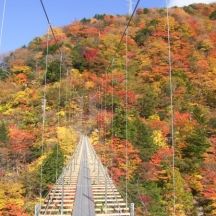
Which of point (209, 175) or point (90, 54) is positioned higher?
point (90, 54)

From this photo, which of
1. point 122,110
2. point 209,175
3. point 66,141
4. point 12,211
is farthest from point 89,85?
point 12,211

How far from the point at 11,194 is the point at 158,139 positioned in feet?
Result: 34.2

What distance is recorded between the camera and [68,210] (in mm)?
11602

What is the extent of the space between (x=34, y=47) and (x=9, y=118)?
74.0 feet

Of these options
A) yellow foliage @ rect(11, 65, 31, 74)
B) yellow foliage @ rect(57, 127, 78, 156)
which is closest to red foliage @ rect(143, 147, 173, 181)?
yellow foliage @ rect(57, 127, 78, 156)

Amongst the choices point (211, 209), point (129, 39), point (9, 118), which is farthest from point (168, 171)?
point (129, 39)

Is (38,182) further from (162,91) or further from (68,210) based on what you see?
(162,91)

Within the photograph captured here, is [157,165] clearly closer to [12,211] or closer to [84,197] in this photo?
[12,211]

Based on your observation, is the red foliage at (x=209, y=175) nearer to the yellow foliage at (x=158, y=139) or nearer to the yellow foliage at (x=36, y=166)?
the yellow foliage at (x=158, y=139)

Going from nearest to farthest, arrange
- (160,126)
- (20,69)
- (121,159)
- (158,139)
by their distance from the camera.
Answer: (121,159), (158,139), (160,126), (20,69)

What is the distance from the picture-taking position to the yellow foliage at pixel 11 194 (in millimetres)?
23344

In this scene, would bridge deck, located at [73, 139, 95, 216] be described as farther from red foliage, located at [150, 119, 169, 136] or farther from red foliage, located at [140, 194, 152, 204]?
red foliage, located at [150, 119, 169, 136]

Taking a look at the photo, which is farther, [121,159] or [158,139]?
[158,139]

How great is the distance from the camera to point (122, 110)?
1318 inches
